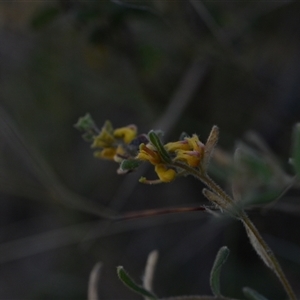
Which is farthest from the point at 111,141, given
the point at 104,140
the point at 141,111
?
the point at 141,111

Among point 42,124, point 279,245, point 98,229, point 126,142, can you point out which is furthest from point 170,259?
point 126,142

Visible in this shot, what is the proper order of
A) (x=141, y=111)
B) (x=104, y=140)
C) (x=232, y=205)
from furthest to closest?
1. (x=141, y=111)
2. (x=104, y=140)
3. (x=232, y=205)

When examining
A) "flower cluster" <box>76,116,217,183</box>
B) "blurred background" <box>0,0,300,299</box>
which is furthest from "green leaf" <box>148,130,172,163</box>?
"blurred background" <box>0,0,300,299</box>

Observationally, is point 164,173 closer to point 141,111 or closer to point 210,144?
point 210,144

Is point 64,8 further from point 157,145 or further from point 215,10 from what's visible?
point 157,145

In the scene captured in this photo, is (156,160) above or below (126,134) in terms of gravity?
below

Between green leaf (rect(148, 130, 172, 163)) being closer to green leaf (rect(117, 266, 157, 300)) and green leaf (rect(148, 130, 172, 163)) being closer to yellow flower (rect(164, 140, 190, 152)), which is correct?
yellow flower (rect(164, 140, 190, 152))

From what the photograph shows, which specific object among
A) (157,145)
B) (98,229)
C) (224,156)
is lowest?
(157,145)
